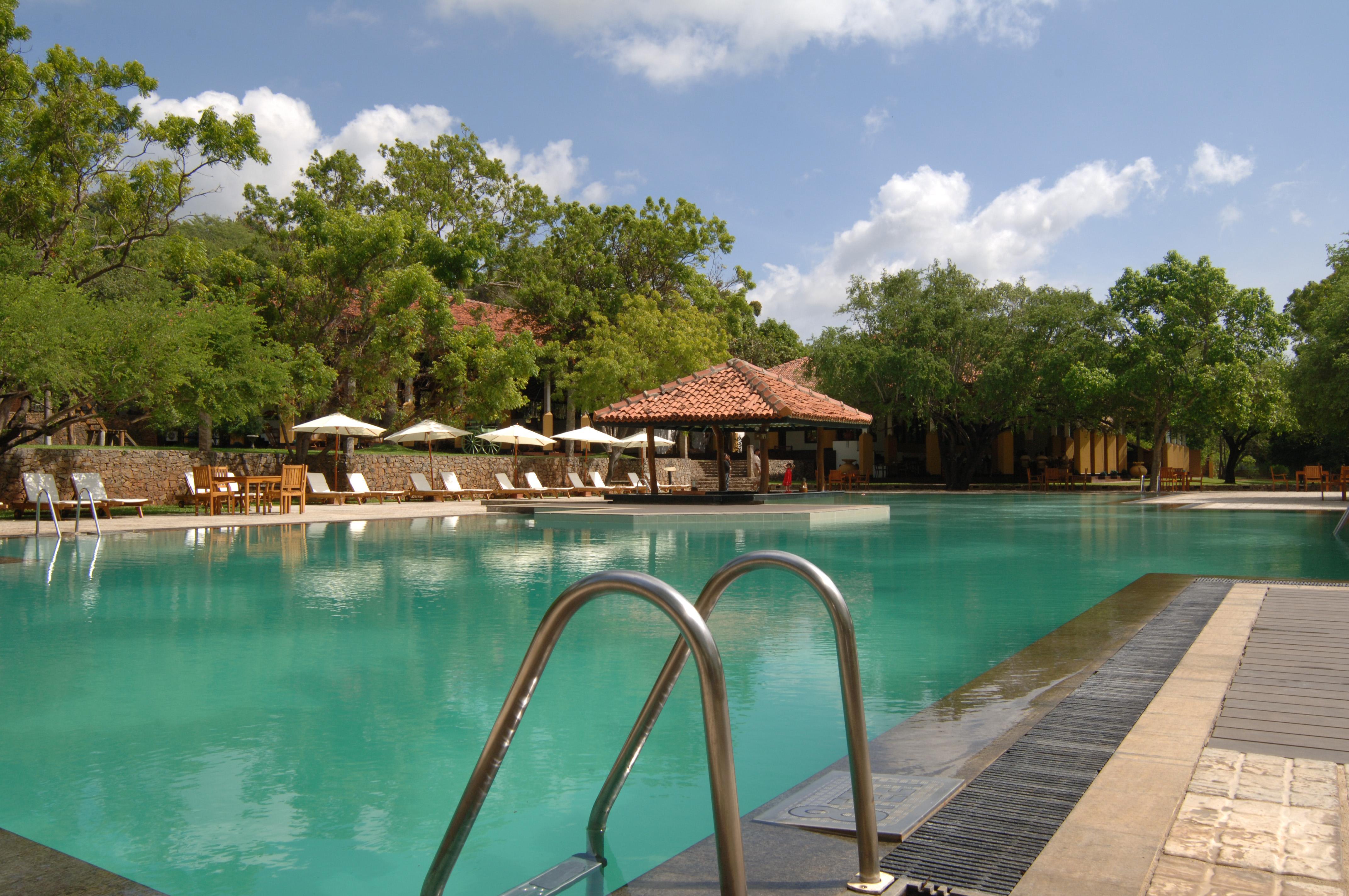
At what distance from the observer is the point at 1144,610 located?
21.3ft

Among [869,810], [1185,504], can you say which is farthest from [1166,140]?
[869,810]

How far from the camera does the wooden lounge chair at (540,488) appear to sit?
85.9 ft

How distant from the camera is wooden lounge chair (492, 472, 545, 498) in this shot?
2572 centimetres

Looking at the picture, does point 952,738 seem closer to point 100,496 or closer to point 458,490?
point 100,496

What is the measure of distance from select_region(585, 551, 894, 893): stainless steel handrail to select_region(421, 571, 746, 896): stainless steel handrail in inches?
16.8

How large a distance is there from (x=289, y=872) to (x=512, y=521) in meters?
16.4

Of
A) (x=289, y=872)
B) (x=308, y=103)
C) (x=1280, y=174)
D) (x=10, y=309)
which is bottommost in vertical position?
(x=289, y=872)

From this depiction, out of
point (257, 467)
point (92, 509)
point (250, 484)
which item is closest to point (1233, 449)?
point (257, 467)

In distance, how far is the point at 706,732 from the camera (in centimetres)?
169

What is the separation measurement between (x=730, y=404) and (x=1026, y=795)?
58.8 feet

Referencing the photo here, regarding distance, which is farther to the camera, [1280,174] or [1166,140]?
[1166,140]

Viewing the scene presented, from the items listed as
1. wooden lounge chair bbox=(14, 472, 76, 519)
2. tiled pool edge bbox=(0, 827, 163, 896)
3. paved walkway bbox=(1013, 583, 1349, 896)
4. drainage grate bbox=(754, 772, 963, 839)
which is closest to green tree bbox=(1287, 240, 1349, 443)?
paved walkway bbox=(1013, 583, 1349, 896)

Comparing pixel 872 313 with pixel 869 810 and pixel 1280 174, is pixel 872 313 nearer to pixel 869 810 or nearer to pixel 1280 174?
pixel 1280 174

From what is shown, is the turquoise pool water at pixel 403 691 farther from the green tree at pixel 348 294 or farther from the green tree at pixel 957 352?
the green tree at pixel 957 352
